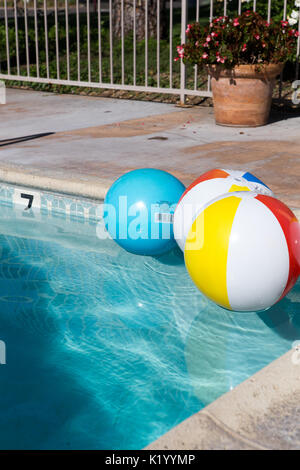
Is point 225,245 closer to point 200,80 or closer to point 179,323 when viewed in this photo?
point 179,323

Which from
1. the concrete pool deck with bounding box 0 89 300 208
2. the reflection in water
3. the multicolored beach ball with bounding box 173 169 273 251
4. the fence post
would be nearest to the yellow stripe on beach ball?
the reflection in water

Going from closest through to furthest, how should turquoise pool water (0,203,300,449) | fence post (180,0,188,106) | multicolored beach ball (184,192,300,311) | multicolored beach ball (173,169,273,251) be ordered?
turquoise pool water (0,203,300,449) < multicolored beach ball (184,192,300,311) < multicolored beach ball (173,169,273,251) < fence post (180,0,188,106)

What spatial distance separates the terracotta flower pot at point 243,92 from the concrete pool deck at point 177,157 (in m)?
0.18

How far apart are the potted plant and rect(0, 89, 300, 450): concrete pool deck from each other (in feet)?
1.18

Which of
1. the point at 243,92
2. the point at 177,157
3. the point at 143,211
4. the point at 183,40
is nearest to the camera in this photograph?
the point at 143,211

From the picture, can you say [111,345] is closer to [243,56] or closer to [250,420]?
[250,420]

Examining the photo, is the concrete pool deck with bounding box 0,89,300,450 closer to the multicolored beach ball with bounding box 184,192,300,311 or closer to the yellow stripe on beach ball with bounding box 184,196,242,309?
the multicolored beach ball with bounding box 184,192,300,311

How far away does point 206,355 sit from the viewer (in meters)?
3.40

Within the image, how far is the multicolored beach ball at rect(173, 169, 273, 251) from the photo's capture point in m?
3.76

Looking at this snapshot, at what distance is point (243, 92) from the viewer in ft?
26.7

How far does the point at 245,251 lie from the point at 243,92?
17.8ft

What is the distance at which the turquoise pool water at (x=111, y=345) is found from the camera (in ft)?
9.45

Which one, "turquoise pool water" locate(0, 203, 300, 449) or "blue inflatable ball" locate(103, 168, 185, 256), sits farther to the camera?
"blue inflatable ball" locate(103, 168, 185, 256)

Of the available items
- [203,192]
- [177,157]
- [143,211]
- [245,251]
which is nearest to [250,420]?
[245,251]
